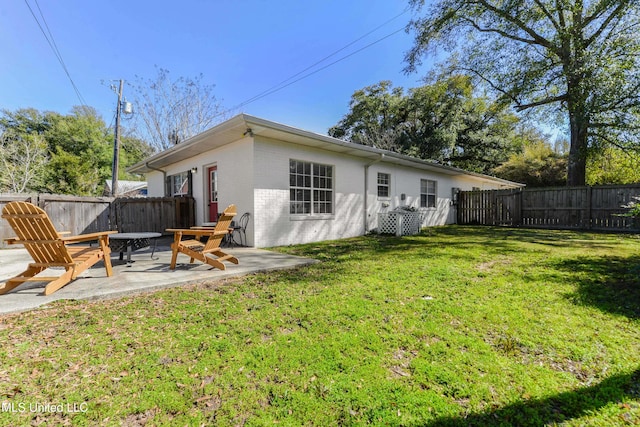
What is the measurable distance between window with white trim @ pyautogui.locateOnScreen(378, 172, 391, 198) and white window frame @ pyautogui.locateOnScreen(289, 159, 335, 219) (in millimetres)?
2520

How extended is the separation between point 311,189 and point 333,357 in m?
6.19

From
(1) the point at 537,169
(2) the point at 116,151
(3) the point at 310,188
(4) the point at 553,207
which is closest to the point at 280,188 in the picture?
(3) the point at 310,188

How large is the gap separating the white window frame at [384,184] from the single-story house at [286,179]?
4 cm

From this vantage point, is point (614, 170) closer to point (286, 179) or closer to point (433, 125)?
point (433, 125)

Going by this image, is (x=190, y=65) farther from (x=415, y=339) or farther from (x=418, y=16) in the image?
(x=415, y=339)

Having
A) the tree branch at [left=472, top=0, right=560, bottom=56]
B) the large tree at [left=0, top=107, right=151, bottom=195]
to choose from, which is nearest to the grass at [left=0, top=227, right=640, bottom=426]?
the tree branch at [left=472, top=0, right=560, bottom=56]

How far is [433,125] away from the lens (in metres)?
20.0

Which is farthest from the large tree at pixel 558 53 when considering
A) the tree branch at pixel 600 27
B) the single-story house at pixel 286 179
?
the single-story house at pixel 286 179

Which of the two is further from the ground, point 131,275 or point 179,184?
point 179,184

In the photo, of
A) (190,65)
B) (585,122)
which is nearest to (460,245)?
(585,122)

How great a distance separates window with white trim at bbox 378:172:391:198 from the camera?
33.3 feet

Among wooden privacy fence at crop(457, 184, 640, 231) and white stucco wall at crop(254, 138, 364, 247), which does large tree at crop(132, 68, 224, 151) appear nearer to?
white stucco wall at crop(254, 138, 364, 247)

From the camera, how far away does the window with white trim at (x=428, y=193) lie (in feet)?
40.9

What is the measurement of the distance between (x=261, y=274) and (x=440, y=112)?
65.2 feet
